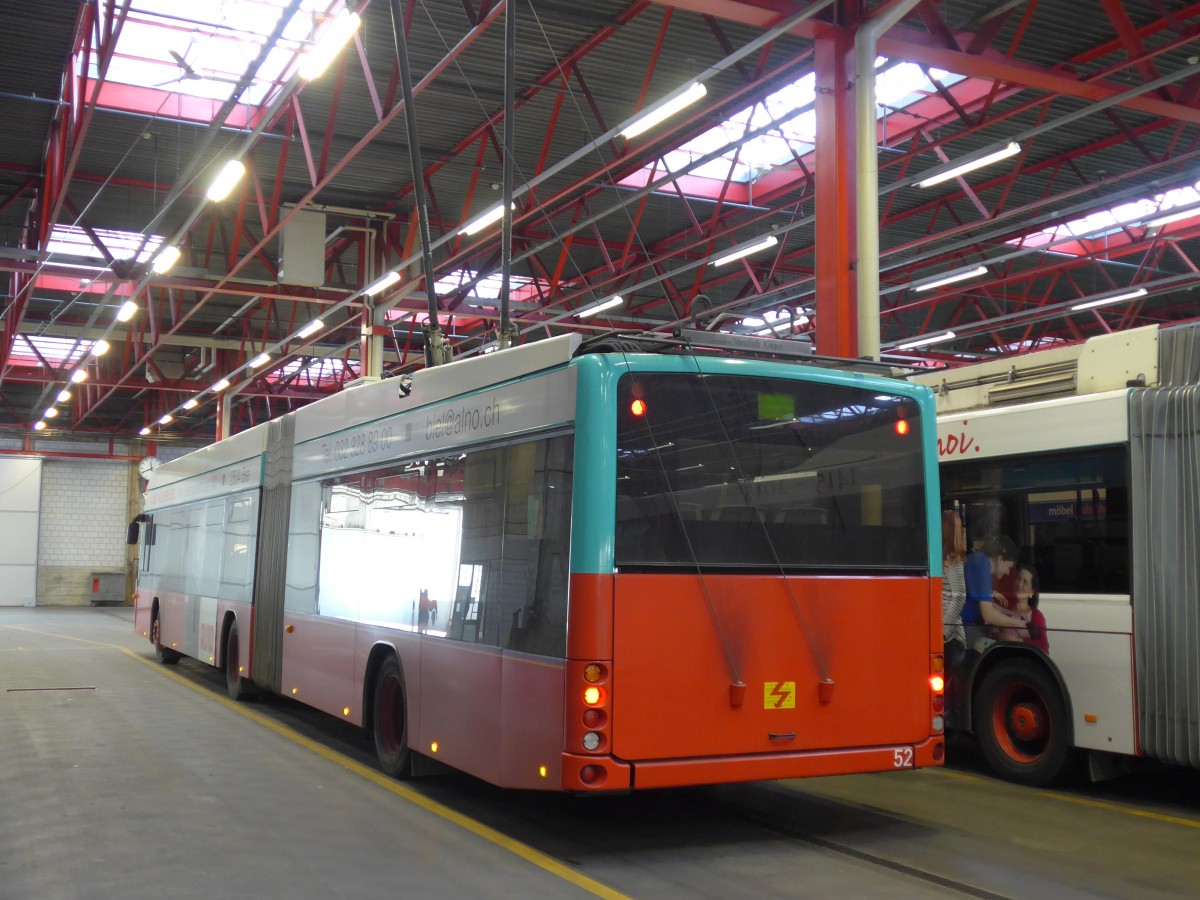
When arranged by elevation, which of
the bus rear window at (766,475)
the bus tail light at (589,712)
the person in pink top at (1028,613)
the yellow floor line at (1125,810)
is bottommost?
the yellow floor line at (1125,810)

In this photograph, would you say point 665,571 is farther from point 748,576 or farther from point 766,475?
point 766,475

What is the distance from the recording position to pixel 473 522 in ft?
26.5

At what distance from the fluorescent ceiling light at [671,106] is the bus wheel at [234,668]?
7.87 meters

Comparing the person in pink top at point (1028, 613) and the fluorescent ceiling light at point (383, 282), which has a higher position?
the fluorescent ceiling light at point (383, 282)

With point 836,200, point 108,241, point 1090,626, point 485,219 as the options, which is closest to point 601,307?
point 485,219

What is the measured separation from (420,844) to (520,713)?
106 cm

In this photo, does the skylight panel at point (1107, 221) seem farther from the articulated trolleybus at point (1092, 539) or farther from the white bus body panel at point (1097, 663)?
the white bus body panel at point (1097, 663)

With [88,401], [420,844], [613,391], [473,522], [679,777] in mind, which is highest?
[88,401]

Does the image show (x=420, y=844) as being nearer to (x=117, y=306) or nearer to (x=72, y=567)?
(x=117, y=306)

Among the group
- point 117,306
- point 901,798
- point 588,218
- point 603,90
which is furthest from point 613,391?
point 117,306

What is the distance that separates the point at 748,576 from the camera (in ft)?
23.4

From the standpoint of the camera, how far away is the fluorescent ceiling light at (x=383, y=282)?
68.8 feet

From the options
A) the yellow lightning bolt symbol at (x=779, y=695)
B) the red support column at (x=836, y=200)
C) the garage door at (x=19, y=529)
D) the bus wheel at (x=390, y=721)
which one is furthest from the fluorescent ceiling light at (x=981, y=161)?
the garage door at (x=19, y=529)

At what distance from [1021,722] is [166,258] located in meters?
15.0
